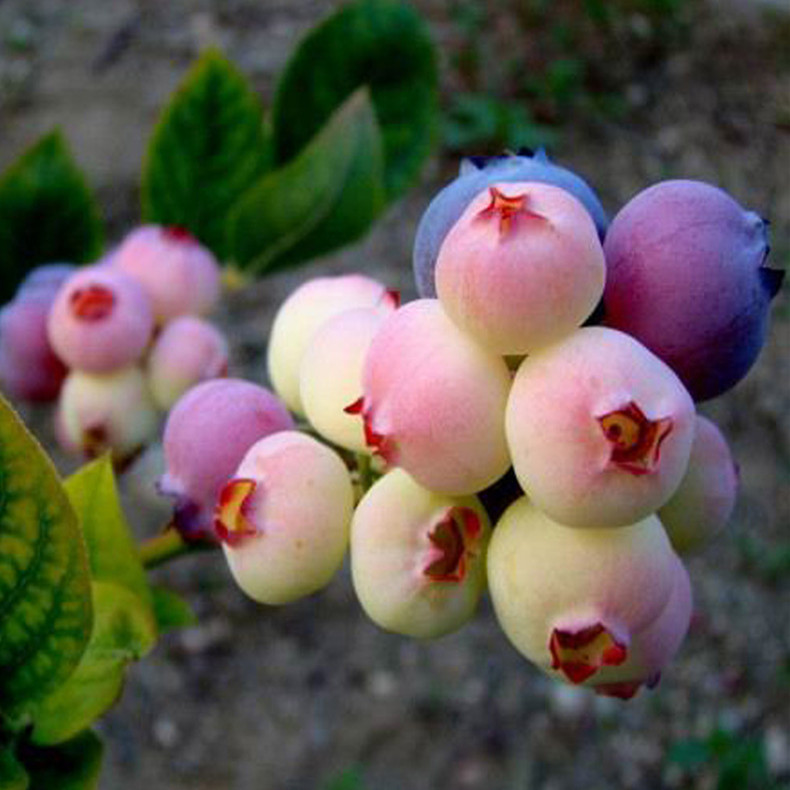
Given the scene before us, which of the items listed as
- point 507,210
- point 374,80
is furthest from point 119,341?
point 507,210

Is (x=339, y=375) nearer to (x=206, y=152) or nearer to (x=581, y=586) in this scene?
(x=581, y=586)

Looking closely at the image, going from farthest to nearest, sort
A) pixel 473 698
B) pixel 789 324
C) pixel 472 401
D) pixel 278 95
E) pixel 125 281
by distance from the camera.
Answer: pixel 789 324, pixel 473 698, pixel 278 95, pixel 125 281, pixel 472 401

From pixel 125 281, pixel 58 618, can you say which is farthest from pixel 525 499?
pixel 125 281

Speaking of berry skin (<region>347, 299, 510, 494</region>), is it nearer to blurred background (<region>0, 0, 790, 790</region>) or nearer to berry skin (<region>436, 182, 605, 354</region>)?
berry skin (<region>436, 182, 605, 354</region>)

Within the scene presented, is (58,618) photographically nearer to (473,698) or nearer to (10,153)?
(473,698)

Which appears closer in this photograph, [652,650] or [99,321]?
[652,650]
